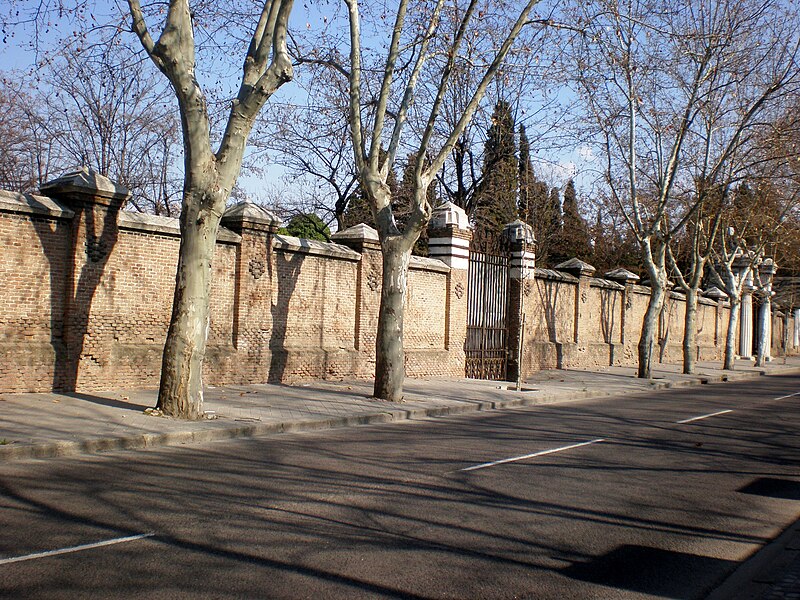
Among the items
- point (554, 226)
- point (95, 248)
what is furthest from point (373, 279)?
point (554, 226)

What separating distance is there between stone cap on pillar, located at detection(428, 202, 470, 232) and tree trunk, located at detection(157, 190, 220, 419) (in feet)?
38.0

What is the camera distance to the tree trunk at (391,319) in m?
16.7

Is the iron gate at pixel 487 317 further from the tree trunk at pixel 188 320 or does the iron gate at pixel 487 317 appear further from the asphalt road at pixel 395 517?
the tree trunk at pixel 188 320

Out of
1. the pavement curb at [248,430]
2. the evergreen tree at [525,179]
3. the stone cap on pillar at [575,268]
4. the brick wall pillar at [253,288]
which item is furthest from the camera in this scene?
the evergreen tree at [525,179]

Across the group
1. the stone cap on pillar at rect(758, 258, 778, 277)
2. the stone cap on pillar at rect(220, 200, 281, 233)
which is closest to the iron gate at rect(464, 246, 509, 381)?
the stone cap on pillar at rect(220, 200, 281, 233)

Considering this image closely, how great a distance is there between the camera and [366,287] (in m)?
21.0

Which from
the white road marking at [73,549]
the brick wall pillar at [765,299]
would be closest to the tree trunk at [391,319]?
the white road marking at [73,549]

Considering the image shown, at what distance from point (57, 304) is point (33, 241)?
3.80 ft

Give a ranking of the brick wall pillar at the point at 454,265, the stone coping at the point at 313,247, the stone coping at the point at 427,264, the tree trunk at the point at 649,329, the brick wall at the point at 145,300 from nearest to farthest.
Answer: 1. the brick wall at the point at 145,300
2. the stone coping at the point at 313,247
3. the stone coping at the point at 427,264
4. the brick wall pillar at the point at 454,265
5. the tree trunk at the point at 649,329

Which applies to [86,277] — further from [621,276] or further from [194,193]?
[621,276]

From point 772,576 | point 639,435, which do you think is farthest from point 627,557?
point 639,435

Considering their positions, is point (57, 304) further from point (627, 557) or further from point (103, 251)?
point (627, 557)

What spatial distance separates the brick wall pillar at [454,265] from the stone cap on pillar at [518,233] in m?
1.50

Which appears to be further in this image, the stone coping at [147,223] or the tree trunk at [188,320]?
the stone coping at [147,223]
